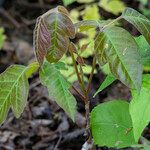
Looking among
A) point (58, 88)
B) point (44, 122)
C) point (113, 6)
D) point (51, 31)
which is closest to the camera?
point (51, 31)

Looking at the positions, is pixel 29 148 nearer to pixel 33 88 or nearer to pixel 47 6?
pixel 33 88

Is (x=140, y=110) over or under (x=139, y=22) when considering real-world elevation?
under

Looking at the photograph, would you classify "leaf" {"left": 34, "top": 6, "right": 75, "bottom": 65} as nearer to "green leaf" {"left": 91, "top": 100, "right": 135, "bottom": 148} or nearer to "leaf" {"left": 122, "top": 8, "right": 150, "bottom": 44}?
"leaf" {"left": 122, "top": 8, "right": 150, "bottom": 44}

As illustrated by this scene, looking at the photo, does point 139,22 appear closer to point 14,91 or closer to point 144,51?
point 144,51

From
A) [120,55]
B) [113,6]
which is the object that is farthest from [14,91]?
[113,6]

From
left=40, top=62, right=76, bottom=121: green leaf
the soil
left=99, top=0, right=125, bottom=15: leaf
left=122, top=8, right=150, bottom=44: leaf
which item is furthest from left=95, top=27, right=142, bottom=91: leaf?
left=99, top=0, right=125, bottom=15: leaf

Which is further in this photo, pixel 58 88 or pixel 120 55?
pixel 58 88

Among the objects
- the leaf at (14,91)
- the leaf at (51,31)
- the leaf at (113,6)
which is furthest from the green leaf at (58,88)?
the leaf at (113,6)
